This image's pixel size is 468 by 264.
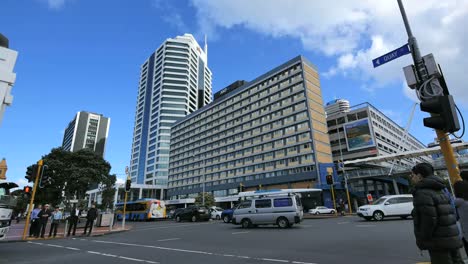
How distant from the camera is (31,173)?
49.4ft

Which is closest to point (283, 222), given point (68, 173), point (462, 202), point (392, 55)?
point (462, 202)

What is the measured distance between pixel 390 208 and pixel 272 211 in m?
8.46

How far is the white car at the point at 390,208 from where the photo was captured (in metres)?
18.2

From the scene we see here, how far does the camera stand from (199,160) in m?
90.4

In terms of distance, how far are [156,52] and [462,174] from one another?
136804 mm

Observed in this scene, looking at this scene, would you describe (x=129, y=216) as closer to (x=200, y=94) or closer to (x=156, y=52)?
(x=200, y=94)

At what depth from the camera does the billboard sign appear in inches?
2503

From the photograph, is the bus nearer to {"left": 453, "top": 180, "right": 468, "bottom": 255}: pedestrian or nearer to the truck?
the truck

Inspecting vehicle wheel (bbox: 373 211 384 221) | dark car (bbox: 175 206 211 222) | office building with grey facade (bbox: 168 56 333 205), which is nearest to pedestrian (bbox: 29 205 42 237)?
dark car (bbox: 175 206 211 222)

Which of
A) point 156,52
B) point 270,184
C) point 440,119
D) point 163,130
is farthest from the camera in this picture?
point 156,52

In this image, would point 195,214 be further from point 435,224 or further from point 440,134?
point 435,224

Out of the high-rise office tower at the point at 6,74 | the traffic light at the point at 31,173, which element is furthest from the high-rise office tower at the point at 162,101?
the high-rise office tower at the point at 6,74

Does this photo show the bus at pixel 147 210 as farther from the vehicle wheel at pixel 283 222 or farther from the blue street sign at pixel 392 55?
the blue street sign at pixel 392 55

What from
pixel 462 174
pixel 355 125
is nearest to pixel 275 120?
pixel 355 125
